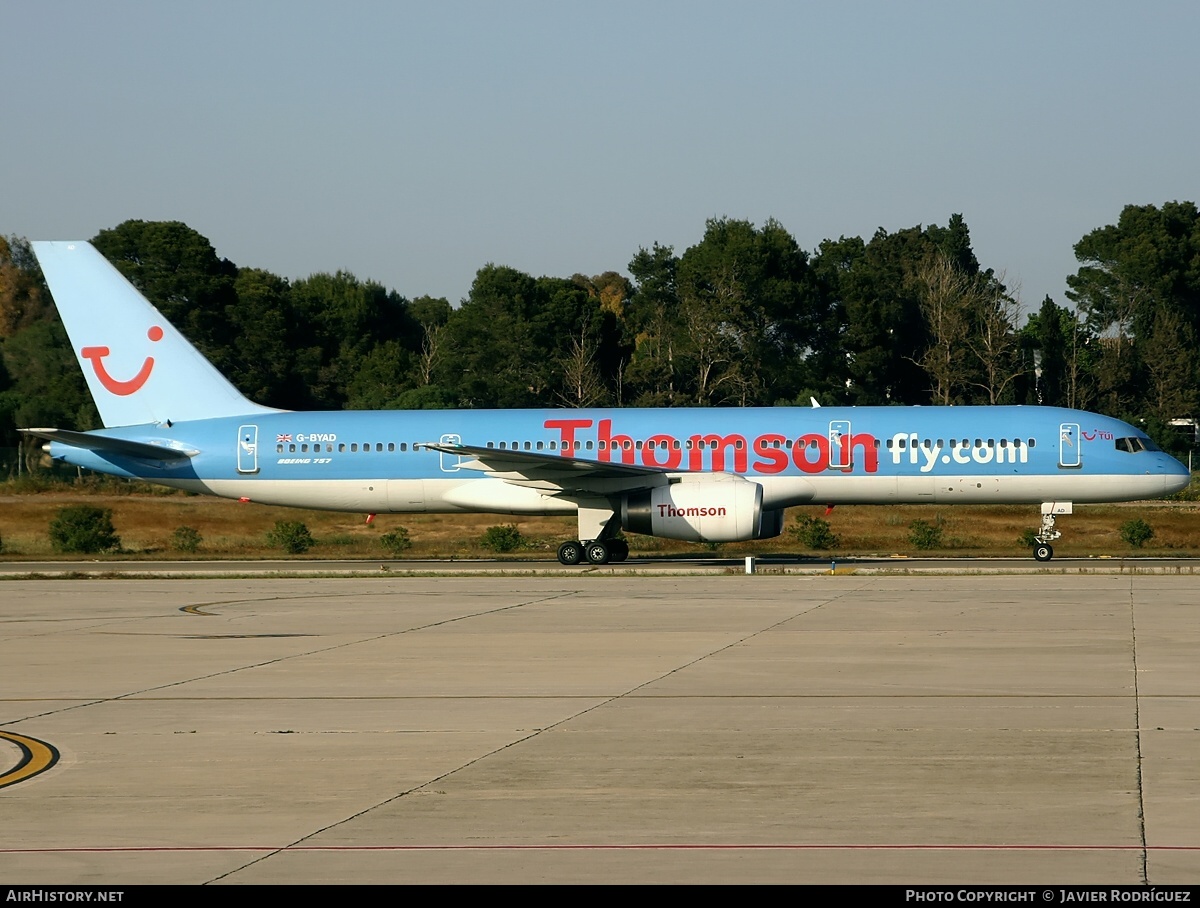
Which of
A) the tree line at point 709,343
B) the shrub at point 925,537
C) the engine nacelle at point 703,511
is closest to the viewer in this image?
the engine nacelle at point 703,511

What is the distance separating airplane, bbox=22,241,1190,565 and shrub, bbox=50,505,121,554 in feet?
19.5

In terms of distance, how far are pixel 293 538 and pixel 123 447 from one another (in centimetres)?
798

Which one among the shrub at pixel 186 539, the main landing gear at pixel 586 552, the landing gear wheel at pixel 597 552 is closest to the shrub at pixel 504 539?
the main landing gear at pixel 586 552

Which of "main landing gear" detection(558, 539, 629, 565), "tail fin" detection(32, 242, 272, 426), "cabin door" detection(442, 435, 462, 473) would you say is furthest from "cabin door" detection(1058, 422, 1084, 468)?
"tail fin" detection(32, 242, 272, 426)

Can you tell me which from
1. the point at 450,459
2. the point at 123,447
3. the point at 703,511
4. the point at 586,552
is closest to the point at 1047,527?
the point at 703,511

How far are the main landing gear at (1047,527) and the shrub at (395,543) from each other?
17.7 metres

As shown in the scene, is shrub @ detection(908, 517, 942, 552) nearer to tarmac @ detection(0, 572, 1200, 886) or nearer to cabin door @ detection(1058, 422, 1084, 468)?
cabin door @ detection(1058, 422, 1084, 468)

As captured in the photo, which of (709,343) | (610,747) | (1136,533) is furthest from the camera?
(709,343)

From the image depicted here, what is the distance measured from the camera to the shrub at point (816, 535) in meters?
41.4

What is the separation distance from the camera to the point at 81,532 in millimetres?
42062

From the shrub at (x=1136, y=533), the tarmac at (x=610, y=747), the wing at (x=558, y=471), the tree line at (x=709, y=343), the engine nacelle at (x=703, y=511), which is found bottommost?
the tarmac at (x=610, y=747)

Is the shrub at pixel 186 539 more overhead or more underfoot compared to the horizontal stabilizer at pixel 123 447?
more underfoot

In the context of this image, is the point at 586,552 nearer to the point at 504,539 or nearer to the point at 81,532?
the point at 504,539

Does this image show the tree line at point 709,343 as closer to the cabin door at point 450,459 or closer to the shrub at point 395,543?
the shrub at point 395,543
